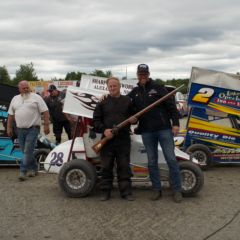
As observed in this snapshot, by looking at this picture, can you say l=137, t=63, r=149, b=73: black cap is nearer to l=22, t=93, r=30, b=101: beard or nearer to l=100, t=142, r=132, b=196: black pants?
l=100, t=142, r=132, b=196: black pants

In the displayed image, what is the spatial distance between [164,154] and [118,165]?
0.72 meters

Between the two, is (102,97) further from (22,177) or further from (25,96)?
(22,177)

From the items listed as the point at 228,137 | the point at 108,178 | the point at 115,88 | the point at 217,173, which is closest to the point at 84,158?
the point at 108,178

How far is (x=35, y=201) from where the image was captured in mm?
6809

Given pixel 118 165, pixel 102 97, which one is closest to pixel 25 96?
pixel 102 97

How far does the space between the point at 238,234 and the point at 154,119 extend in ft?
6.96

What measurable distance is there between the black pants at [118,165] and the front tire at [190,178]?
0.81 metres

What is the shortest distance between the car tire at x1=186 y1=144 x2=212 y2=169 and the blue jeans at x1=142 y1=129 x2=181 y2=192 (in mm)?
2823

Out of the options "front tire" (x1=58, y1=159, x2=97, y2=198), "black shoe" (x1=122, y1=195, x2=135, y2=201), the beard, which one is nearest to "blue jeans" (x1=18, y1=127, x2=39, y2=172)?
the beard

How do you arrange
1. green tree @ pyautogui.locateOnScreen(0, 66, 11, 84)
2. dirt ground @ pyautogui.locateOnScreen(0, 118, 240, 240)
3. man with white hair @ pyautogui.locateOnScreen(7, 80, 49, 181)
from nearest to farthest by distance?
dirt ground @ pyautogui.locateOnScreen(0, 118, 240, 240), man with white hair @ pyautogui.locateOnScreen(7, 80, 49, 181), green tree @ pyautogui.locateOnScreen(0, 66, 11, 84)

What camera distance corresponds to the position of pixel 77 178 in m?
6.98

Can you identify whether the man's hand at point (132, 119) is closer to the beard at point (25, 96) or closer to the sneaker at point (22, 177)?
the beard at point (25, 96)

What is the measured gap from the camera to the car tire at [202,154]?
9414 millimetres

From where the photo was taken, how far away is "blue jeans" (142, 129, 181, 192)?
6.56 m
